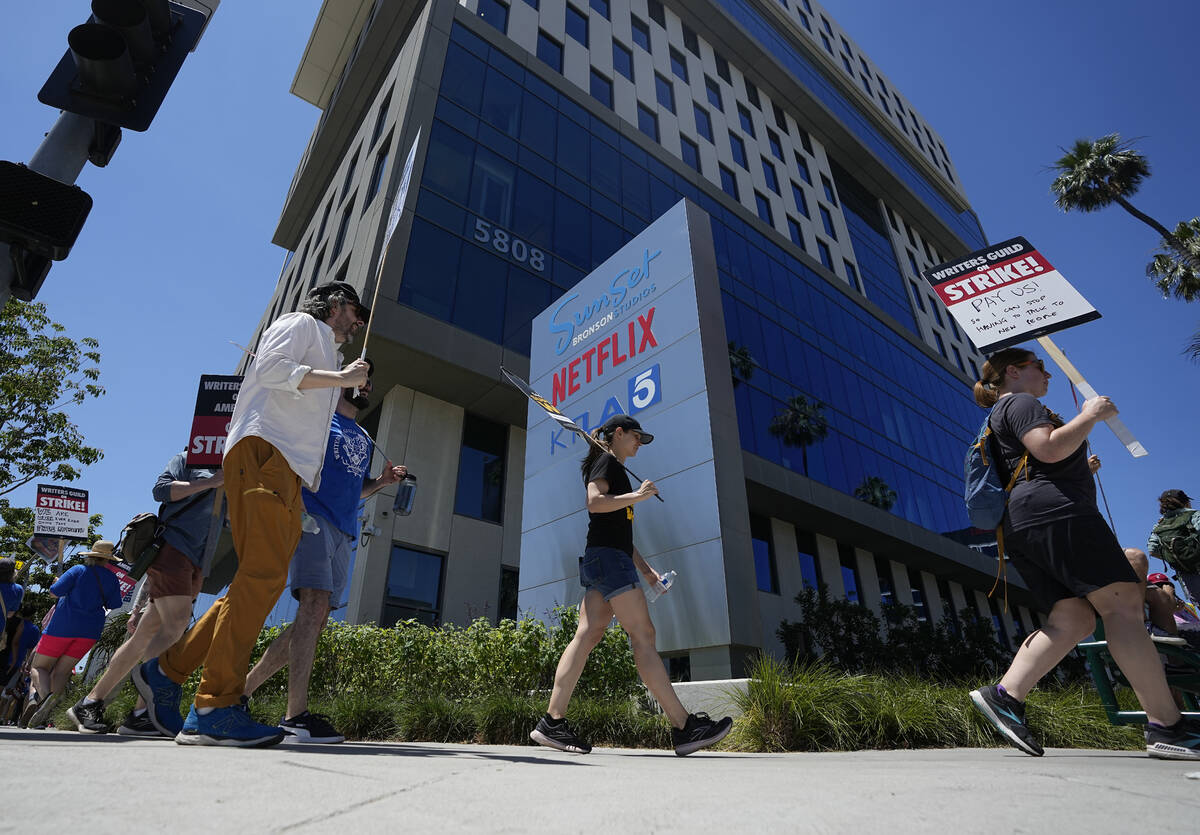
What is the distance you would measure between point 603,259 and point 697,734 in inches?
672

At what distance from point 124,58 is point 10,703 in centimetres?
1114

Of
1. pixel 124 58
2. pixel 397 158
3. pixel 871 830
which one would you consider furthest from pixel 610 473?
pixel 397 158

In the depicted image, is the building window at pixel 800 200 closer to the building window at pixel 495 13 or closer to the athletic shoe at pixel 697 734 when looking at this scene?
the building window at pixel 495 13

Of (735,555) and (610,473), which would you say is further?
(735,555)

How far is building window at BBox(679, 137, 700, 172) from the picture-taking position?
957 inches

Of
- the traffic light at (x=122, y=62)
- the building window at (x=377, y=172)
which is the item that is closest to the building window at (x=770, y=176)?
the building window at (x=377, y=172)

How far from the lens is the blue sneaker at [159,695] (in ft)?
9.95

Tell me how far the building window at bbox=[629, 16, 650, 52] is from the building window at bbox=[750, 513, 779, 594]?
63.4 ft

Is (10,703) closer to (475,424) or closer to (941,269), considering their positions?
(475,424)

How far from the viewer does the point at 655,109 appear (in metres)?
24.1

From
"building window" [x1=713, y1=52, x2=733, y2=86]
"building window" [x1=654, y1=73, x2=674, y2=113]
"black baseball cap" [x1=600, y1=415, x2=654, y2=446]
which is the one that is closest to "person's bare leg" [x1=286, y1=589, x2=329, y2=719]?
A: "black baseball cap" [x1=600, y1=415, x2=654, y2=446]

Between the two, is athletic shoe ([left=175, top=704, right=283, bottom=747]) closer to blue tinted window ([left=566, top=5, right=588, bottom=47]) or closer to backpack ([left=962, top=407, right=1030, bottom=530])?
backpack ([left=962, top=407, right=1030, bottom=530])

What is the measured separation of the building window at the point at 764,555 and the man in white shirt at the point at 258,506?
56.1 feet

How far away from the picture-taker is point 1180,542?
5312 millimetres
